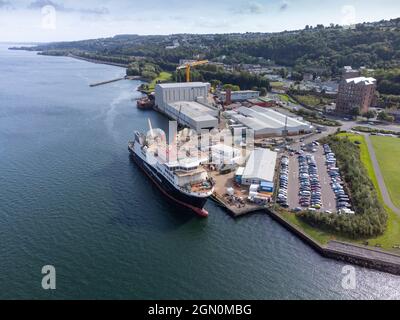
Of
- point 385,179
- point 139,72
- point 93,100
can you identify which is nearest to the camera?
point 385,179

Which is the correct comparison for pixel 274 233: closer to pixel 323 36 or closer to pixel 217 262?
pixel 217 262

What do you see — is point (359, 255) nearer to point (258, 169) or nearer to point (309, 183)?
point (309, 183)

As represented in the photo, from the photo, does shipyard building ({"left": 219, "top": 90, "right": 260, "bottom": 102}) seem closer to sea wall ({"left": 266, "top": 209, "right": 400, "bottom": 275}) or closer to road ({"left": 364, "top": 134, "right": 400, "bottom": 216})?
road ({"left": 364, "top": 134, "right": 400, "bottom": 216})

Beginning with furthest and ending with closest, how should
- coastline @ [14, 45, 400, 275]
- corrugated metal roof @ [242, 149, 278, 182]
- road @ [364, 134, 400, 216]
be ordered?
corrugated metal roof @ [242, 149, 278, 182] → road @ [364, 134, 400, 216] → coastline @ [14, 45, 400, 275]

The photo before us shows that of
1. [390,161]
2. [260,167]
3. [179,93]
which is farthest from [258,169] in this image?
[179,93]

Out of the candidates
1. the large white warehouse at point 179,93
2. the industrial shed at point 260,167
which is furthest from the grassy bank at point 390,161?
the large white warehouse at point 179,93

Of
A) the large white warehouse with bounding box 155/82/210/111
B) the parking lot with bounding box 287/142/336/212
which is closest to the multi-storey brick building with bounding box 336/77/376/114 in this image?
the parking lot with bounding box 287/142/336/212

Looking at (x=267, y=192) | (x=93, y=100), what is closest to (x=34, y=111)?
(x=93, y=100)

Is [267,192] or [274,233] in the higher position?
[267,192]

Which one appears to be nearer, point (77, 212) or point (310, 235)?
point (310, 235)

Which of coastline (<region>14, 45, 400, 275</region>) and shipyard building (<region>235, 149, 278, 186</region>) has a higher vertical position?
shipyard building (<region>235, 149, 278, 186</region>)
